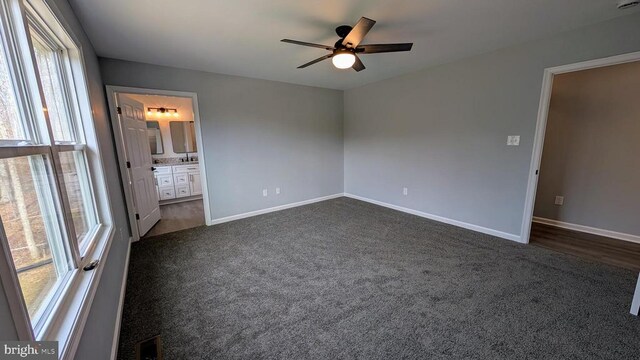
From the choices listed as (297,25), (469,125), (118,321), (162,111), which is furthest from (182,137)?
(469,125)

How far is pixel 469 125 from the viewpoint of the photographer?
324cm

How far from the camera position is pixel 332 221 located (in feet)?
12.6

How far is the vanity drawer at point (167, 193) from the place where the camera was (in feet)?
16.7

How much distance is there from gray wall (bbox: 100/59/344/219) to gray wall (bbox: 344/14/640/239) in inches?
37.5

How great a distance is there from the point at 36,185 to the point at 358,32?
2129mm

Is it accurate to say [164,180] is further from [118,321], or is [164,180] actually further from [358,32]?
[358,32]

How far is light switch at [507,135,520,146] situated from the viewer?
9.29ft

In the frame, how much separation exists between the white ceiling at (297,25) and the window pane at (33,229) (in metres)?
1.54

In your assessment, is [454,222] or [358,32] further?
[454,222]

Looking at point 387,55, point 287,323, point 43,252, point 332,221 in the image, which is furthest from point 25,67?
point 332,221

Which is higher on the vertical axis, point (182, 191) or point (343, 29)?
point (343, 29)

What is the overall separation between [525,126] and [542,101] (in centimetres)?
29

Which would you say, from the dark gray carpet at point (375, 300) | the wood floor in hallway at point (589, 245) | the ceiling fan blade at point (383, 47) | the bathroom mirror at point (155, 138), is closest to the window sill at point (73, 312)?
the dark gray carpet at point (375, 300)

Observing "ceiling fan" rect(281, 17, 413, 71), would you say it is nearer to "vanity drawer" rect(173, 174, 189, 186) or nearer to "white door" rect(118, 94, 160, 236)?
"white door" rect(118, 94, 160, 236)
